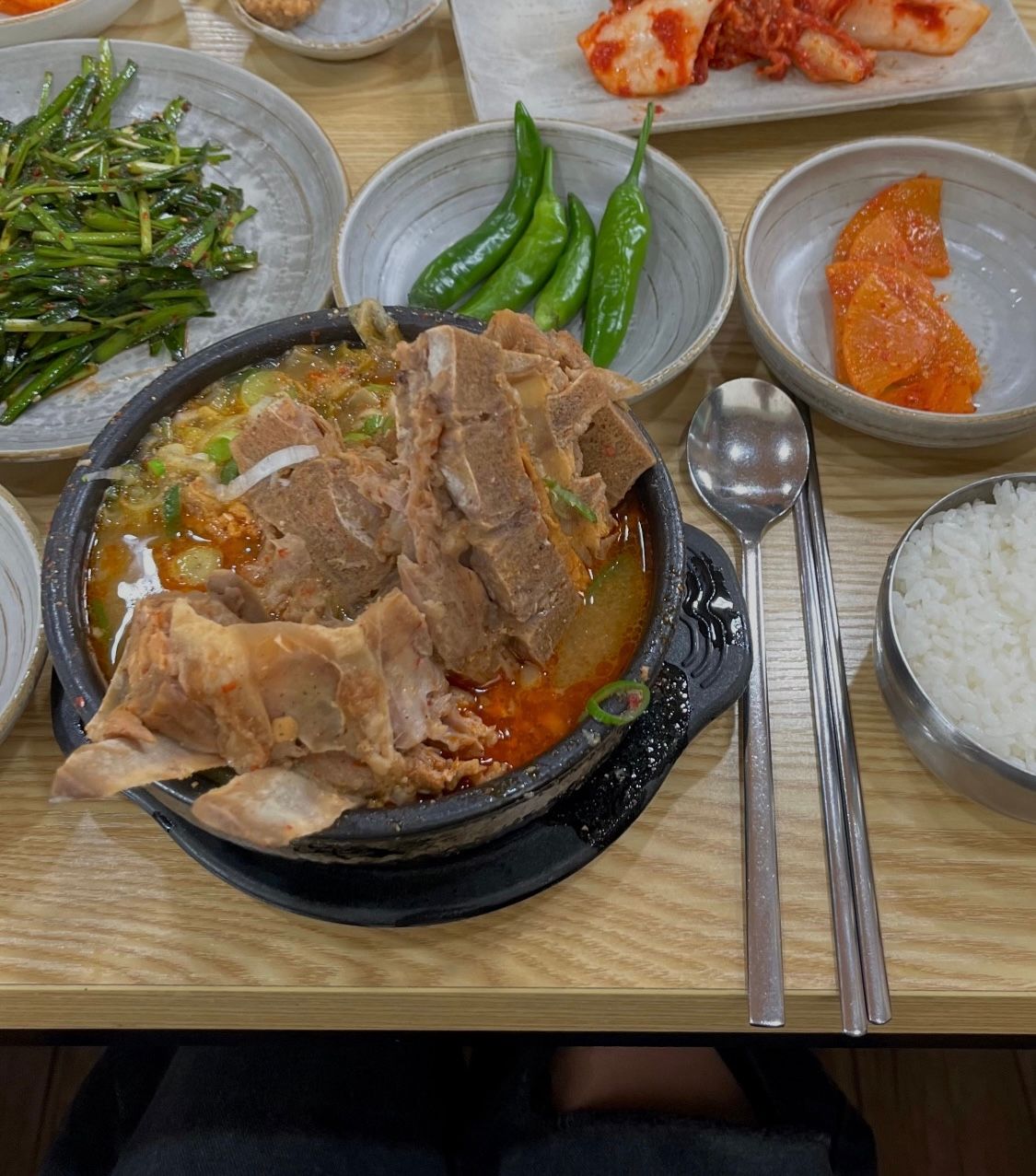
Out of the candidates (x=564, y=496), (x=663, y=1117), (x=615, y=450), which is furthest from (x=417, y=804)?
(x=663, y=1117)

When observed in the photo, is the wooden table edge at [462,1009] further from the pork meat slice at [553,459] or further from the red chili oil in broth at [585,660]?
the pork meat slice at [553,459]

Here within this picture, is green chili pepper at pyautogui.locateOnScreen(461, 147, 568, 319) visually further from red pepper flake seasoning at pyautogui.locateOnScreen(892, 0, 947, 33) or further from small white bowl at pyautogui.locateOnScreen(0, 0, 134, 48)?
small white bowl at pyautogui.locateOnScreen(0, 0, 134, 48)

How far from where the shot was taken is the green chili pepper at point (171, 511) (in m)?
1.39

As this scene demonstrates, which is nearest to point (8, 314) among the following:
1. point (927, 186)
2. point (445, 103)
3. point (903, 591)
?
point (445, 103)

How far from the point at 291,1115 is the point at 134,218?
6.58 feet

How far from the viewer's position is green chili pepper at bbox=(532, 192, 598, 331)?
7.10 feet

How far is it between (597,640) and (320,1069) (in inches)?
46.9

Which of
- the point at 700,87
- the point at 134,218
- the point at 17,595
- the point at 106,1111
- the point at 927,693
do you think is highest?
the point at 700,87

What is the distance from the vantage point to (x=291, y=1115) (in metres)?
1.83

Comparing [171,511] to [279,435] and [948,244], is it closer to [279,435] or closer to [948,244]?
[279,435]

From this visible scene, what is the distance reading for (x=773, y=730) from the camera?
5.47 ft

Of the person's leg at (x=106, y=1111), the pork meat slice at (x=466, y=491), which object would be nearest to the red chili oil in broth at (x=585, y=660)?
the pork meat slice at (x=466, y=491)

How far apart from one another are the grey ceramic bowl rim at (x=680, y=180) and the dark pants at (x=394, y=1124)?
140 centimetres

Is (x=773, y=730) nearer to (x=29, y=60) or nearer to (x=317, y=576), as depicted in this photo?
(x=317, y=576)
